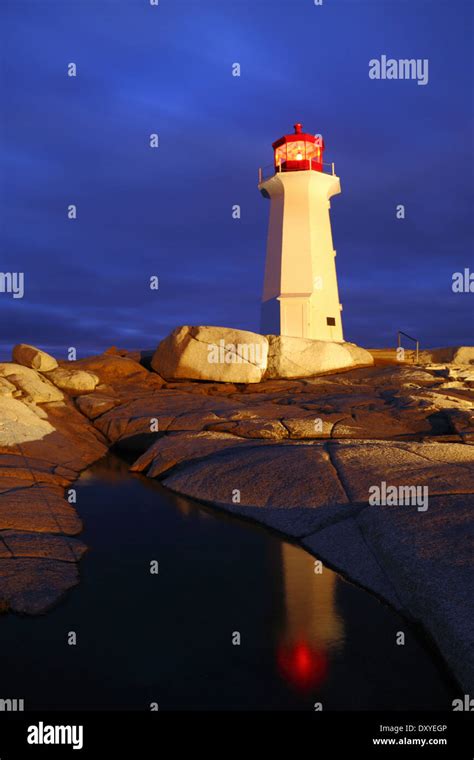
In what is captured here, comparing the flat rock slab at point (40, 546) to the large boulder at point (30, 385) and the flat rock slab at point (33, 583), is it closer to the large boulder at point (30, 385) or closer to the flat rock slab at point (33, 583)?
the flat rock slab at point (33, 583)

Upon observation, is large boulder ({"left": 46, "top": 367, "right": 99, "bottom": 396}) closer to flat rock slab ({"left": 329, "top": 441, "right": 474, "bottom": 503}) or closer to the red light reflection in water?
flat rock slab ({"left": 329, "top": 441, "right": 474, "bottom": 503})

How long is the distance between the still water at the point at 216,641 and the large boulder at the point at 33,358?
12826 millimetres

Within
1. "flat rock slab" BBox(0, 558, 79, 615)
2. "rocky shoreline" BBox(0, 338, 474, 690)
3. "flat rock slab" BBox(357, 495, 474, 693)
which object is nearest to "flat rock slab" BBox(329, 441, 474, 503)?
"rocky shoreline" BBox(0, 338, 474, 690)

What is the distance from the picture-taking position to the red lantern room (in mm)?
28031

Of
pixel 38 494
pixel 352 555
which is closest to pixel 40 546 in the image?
pixel 38 494

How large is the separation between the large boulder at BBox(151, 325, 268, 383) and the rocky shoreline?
1.22ft

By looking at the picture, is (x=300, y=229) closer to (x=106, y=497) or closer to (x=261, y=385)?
(x=261, y=385)

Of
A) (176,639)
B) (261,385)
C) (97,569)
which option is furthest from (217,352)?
(176,639)

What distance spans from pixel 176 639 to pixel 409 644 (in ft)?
7.55

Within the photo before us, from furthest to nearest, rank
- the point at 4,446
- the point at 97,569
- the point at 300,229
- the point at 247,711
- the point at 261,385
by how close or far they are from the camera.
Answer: the point at 300,229, the point at 261,385, the point at 4,446, the point at 97,569, the point at 247,711

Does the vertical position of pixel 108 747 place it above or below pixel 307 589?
below

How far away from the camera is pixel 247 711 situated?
4234 mm

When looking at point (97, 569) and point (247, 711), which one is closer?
point (247, 711)

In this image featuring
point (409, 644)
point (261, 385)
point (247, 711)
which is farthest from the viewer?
point (261, 385)
